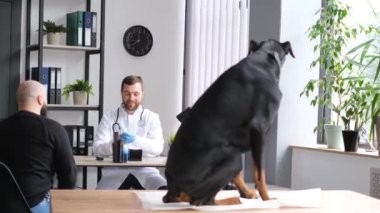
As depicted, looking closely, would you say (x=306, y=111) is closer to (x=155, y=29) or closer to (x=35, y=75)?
(x=155, y=29)

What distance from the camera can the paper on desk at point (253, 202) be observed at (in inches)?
73.7

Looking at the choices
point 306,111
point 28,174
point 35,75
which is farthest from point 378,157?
point 35,75

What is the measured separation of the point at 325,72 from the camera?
564 cm

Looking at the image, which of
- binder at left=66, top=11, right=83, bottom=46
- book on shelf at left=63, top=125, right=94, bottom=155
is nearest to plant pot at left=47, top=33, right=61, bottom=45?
binder at left=66, top=11, right=83, bottom=46

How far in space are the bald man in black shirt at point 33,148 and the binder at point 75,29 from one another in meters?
2.56

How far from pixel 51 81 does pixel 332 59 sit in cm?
244

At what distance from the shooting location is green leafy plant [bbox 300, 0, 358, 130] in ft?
16.8

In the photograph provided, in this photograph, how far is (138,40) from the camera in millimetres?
6188

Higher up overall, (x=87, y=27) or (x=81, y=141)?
(x=87, y=27)

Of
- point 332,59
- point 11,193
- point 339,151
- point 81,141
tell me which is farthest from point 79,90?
point 11,193

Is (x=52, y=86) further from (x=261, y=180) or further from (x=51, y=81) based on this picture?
(x=261, y=180)

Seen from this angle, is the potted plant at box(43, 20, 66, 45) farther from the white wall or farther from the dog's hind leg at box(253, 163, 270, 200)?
the dog's hind leg at box(253, 163, 270, 200)

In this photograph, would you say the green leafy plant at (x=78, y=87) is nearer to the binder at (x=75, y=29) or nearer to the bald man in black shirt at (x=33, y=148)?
the binder at (x=75, y=29)

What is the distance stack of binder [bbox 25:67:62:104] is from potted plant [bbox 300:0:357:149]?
2147 millimetres
